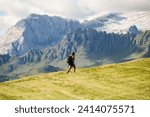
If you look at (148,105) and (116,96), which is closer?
(148,105)

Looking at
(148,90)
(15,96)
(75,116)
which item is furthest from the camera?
(148,90)

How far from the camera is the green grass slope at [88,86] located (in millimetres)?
42700

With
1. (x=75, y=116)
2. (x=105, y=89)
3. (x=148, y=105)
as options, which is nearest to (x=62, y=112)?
(x=75, y=116)

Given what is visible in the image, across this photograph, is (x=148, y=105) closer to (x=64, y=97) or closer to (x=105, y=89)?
(x=64, y=97)

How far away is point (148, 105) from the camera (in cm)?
3008

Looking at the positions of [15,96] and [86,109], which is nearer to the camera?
[86,109]

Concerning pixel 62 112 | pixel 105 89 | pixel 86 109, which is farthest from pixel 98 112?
pixel 105 89

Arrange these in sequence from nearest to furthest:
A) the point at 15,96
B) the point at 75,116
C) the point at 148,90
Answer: the point at 75,116
the point at 15,96
the point at 148,90

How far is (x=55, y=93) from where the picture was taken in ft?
143

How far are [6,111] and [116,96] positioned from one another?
17345mm

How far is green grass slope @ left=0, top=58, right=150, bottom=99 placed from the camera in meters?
42.7

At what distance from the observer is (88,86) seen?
160 feet

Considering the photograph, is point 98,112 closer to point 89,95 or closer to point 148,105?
point 148,105

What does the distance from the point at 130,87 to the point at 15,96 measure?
16290mm
